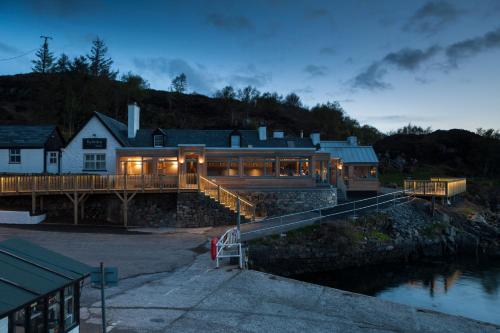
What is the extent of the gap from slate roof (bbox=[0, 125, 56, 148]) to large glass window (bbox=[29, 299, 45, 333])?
27.7 metres

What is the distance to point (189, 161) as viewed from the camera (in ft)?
103

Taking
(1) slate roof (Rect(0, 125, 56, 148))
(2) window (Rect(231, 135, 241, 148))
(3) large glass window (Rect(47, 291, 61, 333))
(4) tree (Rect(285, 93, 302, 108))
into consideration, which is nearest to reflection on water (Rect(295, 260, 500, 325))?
(3) large glass window (Rect(47, 291, 61, 333))

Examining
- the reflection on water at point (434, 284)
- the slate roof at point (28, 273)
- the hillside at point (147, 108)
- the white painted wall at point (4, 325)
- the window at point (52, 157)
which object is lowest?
the reflection on water at point (434, 284)

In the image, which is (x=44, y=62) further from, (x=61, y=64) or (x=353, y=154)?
(x=353, y=154)

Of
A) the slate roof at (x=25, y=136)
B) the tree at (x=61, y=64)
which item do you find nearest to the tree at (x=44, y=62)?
the tree at (x=61, y=64)

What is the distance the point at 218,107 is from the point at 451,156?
57470 millimetres

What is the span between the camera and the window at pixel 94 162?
3228 centimetres

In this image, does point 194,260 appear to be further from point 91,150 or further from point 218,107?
point 218,107

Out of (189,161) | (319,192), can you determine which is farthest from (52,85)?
(319,192)

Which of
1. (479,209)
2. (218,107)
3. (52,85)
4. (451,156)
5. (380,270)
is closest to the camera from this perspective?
(380,270)

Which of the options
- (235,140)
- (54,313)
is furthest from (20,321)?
(235,140)

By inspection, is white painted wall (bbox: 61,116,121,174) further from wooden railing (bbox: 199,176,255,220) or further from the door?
wooden railing (bbox: 199,176,255,220)

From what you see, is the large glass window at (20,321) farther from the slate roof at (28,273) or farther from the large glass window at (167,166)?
the large glass window at (167,166)

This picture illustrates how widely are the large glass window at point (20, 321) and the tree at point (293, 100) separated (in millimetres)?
121991
